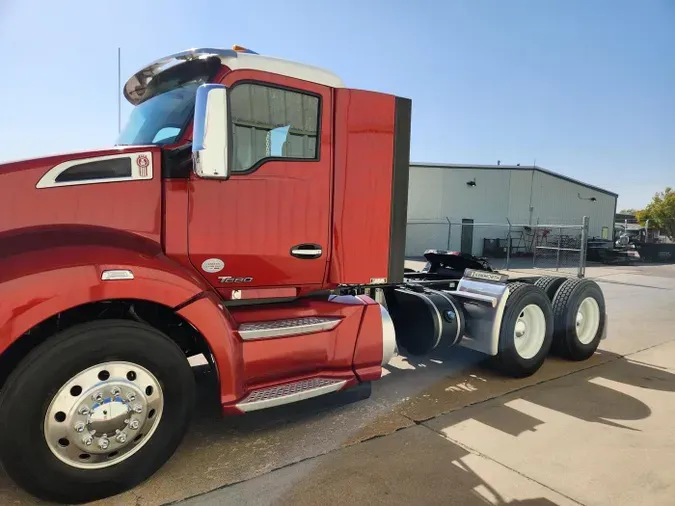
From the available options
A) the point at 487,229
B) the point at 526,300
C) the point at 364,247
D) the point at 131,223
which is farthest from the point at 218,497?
the point at 487,229

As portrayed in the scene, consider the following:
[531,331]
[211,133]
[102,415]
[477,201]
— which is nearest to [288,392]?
[102,415]

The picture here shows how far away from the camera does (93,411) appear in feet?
8.64

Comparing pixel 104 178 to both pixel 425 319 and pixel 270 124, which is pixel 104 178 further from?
pixel 425 319

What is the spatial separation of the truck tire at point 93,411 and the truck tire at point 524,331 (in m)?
3.33

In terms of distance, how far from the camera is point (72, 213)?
2789 millimetres

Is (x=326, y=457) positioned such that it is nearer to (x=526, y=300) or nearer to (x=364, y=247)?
(x=364, y=247)

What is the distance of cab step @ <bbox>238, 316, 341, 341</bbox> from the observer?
3.23 metres

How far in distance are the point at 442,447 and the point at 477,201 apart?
80.5 feet

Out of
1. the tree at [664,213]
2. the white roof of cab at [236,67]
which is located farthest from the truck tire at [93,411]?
the tree at [664,213]

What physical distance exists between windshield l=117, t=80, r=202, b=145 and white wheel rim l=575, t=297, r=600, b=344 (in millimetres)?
5100

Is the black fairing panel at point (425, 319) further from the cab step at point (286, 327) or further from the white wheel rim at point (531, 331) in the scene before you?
the cab step at point (286, 327)

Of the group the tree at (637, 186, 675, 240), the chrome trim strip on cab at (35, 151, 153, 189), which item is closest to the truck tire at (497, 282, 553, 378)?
the chrome trim strip on cab at (35, 151, 153, 189)

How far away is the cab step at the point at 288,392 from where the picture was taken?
314cm

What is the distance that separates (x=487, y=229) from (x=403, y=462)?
998 inches
